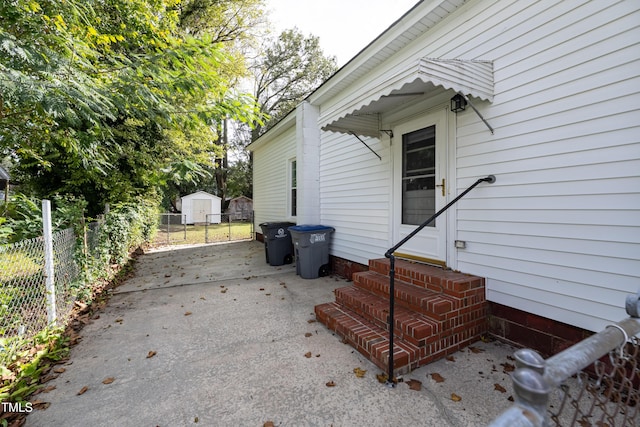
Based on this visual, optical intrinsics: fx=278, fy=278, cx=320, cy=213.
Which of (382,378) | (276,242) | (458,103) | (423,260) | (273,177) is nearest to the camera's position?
(382,378)

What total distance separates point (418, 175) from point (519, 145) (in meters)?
1.35

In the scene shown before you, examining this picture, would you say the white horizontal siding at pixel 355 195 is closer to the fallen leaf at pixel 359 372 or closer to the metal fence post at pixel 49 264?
the fallen leaf at pixel 359 372

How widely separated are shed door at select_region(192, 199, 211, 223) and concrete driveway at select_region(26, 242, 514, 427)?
19846mm

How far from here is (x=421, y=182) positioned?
395 centimetres

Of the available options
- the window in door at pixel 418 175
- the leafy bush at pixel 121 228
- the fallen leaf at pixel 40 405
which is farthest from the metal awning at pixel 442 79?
the leafy bush at pixel 121 228

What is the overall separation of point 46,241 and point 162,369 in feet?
6.24

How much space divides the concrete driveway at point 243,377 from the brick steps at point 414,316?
0.38ft

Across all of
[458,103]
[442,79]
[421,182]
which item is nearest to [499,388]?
[421,182]

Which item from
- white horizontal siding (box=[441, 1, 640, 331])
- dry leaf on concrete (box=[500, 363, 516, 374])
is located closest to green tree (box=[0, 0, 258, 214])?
white horizontal siding (box=[441, 1, 640, 331])

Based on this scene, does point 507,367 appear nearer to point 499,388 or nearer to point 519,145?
point 499,388

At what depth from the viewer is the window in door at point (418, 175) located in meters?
3.79

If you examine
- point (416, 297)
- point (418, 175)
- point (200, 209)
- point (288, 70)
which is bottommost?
point (416, 297)

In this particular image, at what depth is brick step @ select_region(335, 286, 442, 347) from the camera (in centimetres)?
258

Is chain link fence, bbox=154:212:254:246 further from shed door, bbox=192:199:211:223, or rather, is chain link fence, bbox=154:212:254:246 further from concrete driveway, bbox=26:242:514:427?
concrete driveway, bbox=26:242:514:427
